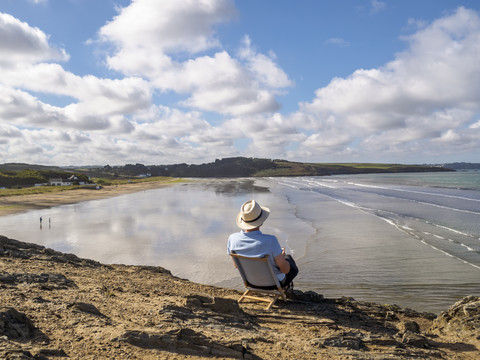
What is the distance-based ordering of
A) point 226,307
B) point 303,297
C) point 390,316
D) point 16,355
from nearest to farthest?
point 16,355 → point 226,307 → point 390,316 → point 303,297

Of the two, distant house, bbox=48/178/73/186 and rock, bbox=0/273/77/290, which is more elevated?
distant house, bbox=48/178/73/186

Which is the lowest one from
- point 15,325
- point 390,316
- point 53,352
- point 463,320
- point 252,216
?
point 390,316

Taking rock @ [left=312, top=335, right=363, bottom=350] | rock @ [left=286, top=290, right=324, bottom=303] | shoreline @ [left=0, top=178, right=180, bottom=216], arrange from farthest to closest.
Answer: shoreline @ [left=0, top=178, right=180, bottom=216] → rock @ [left=286, top=290, right=324, bottom=303] → rock @ [left=312, top=335, right=363, bottom=350]

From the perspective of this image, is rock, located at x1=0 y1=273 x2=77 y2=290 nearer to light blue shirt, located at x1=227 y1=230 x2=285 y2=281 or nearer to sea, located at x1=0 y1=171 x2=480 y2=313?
light blue shirt, located at x1=227 y1=230 x2=285 y2=281

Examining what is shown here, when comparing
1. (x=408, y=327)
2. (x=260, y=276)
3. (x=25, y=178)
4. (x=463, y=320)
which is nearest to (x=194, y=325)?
(x=260, y=276)

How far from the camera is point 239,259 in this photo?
5586 mm

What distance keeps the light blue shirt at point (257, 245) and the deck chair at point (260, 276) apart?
0.09 meters

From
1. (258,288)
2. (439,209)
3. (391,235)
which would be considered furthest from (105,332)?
(439,209)

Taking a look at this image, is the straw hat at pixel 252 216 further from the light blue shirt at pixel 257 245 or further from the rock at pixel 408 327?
the rock at pixel 408 327

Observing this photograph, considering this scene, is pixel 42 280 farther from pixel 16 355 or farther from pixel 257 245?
pixel 257 245

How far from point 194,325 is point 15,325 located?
1.92 meters

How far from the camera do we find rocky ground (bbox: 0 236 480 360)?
10.9ft

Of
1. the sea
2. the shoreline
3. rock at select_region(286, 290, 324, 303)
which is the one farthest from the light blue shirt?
the shoreline

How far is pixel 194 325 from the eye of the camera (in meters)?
4.14
